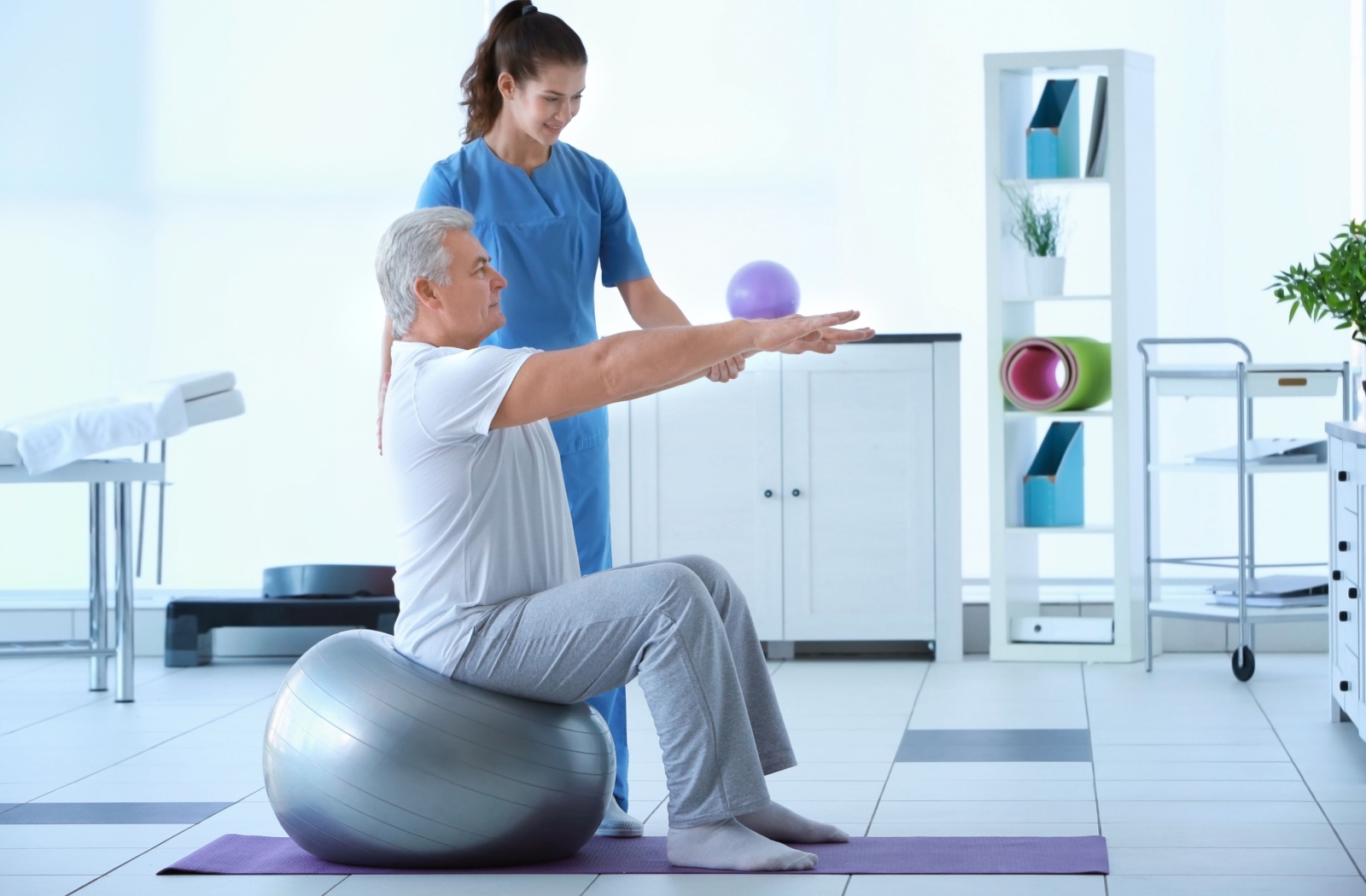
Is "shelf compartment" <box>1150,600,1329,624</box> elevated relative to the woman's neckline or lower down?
lower down

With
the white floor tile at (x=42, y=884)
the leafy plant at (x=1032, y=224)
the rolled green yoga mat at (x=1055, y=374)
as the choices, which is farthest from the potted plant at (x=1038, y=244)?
the white floor tile at (x=42, y=884)

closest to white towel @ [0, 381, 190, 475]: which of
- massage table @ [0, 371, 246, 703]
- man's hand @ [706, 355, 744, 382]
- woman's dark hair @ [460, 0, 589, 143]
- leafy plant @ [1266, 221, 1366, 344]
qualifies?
massage table @ [0, 371, 246, 703]

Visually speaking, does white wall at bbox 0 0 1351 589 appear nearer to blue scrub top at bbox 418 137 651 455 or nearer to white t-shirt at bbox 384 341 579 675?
blue scrub top at bbox 418 137 651 455

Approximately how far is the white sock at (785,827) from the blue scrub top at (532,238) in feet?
2.19

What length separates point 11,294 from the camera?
528cm

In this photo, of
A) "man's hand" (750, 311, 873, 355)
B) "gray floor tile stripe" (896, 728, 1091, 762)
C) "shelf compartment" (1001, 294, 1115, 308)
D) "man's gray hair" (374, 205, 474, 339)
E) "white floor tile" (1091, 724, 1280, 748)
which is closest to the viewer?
"man's hand" (750, 311, 873, 355)

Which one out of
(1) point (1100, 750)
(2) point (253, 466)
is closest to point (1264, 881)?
(1) point (1100, 750)

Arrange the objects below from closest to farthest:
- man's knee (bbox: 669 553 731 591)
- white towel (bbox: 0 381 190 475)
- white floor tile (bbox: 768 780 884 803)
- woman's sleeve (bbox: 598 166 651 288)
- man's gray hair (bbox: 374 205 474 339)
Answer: man's gray hair (bbox: 374 205 474 339) → man's knee (bbox: 669 553 731 591) → woman's sleeve (bbox: 598 166 651 288) → white floor tile (bbox: 768 780 884 803) → white towel (bbox: 0 381 190 475)

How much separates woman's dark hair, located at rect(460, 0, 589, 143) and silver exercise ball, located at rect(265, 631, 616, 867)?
0.90m

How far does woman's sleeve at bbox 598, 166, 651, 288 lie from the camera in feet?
8.98

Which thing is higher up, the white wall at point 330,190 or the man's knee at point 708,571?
the white wall at point 330,190

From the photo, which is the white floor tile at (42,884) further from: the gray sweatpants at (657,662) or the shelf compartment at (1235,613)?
the shelf compartment at (1235,613)

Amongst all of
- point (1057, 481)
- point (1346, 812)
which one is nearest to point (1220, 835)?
point (1346, 812)

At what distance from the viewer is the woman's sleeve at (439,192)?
2594mm
